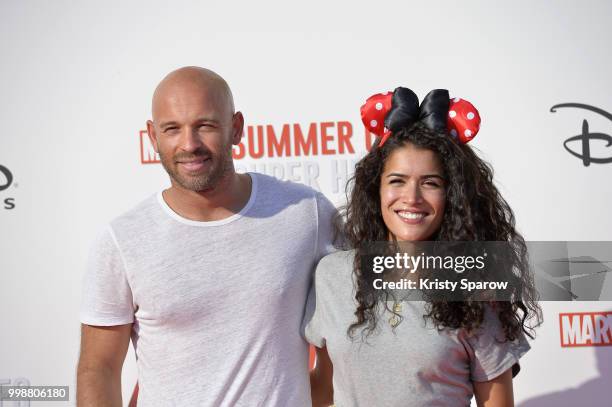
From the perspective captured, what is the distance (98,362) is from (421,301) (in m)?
0.89

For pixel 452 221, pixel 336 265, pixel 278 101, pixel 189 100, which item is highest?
pixel 278 101

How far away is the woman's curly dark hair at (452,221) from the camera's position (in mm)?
1383

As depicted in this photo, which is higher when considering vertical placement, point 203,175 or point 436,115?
point 436,115

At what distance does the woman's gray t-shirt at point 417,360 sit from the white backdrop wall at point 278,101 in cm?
128

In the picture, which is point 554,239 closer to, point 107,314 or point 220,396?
point 220,396

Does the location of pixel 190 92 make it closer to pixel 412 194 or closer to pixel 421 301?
pixel 412 194

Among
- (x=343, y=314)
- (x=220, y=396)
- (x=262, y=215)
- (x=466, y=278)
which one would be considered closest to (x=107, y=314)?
(x=220, y=396)

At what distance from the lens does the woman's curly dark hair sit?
138 cm

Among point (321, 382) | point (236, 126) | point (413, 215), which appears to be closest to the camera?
point (413, 215)

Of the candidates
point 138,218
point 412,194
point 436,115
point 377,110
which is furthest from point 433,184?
point 138,218

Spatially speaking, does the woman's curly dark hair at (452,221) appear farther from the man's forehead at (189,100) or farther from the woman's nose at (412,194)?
the man's forehead at (189,100)

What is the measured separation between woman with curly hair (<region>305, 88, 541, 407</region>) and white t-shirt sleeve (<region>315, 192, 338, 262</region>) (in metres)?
0.05

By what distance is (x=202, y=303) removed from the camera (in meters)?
1.46

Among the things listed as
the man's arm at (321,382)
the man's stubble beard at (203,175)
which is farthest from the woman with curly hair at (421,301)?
the man's stubble beard at (203,175)
